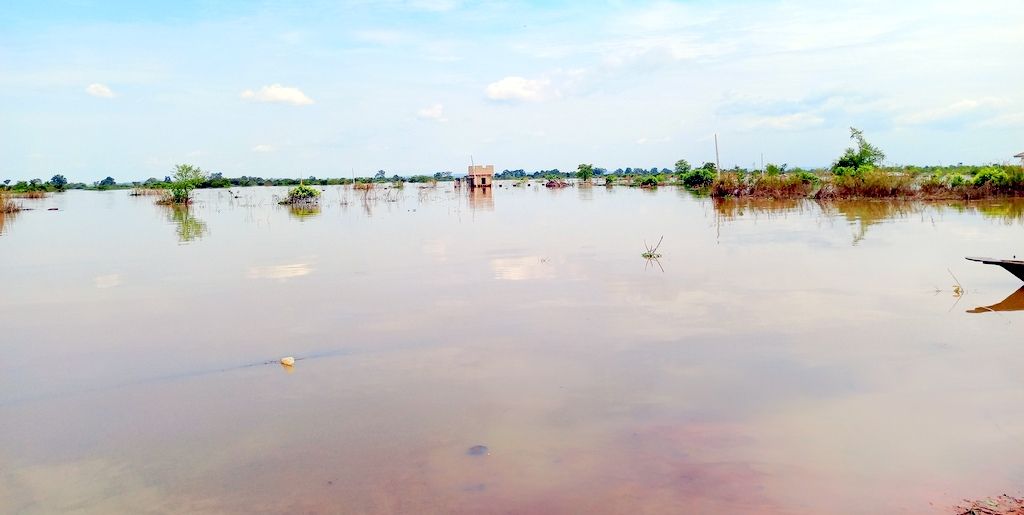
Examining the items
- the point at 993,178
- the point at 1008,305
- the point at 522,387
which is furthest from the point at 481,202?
the point at 522,387

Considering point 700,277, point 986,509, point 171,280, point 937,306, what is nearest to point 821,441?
point 986,509

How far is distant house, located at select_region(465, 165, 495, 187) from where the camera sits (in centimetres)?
5092

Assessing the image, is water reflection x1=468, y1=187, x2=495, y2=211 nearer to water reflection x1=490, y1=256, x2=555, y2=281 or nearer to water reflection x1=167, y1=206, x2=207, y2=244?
water reflection x1=167, y1=206, x2=207, y2=244

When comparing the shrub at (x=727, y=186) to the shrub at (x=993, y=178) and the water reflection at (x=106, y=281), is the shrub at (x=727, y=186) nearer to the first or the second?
the shrub at (x=993, y=178)

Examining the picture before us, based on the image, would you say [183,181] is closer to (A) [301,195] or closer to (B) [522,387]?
(A) [301,195]

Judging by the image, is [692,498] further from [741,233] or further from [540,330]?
[741,233]

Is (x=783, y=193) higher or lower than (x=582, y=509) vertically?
higher

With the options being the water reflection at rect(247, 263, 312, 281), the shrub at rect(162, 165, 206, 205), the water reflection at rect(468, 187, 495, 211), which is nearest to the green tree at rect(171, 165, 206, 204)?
the shrub at rect(162, 165, 206, 205)

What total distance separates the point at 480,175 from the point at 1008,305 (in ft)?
150

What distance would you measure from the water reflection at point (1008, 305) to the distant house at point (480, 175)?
1742 inches

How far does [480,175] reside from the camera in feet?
170

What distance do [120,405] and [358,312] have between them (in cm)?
296

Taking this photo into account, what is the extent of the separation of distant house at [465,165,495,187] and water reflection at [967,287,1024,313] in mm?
44243

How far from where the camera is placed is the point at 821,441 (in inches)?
156
